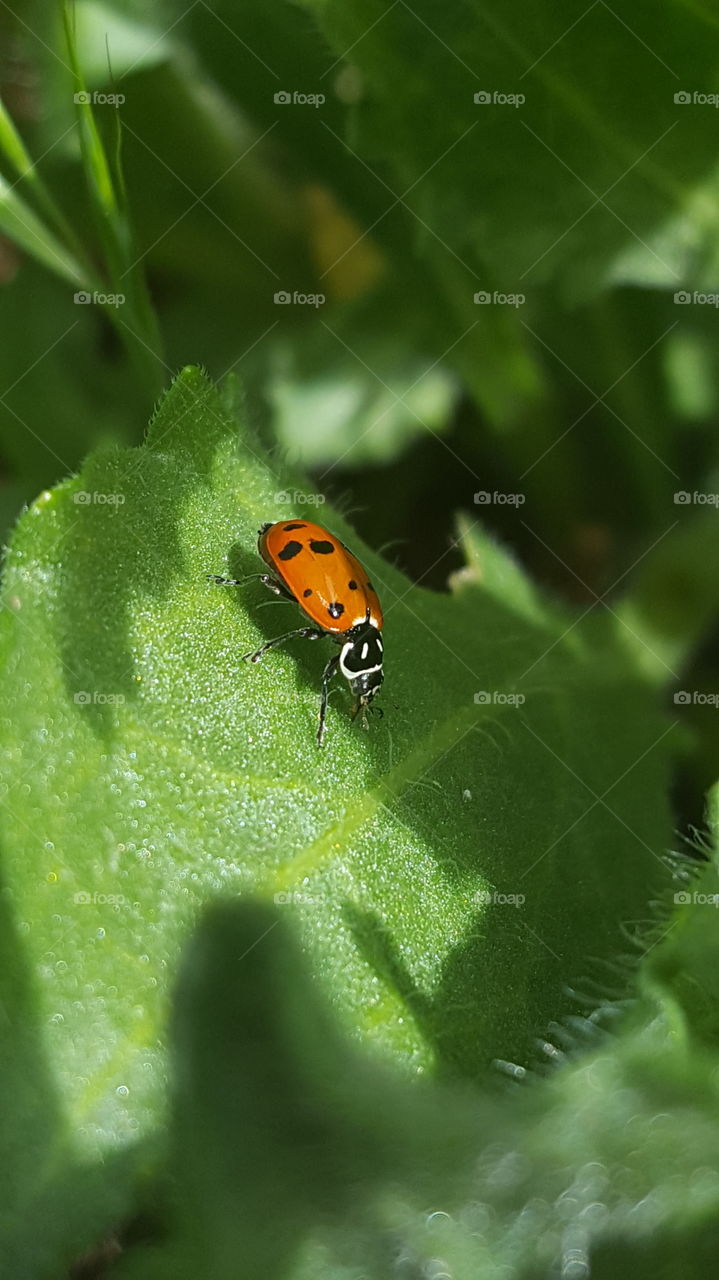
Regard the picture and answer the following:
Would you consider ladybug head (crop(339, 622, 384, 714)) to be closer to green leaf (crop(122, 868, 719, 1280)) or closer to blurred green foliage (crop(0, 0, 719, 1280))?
blurred green foliage (crop(0, 0, 719, 1280))

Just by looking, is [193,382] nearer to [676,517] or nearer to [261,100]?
[261,100]

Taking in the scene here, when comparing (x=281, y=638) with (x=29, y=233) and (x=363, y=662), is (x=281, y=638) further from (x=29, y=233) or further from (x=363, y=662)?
(x=29, y=233)

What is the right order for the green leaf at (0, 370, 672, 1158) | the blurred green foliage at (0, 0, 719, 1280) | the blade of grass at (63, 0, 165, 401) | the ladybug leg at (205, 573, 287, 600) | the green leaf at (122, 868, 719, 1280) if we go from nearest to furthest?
the green leaf at (122, 868, 719, 1280) < the blurred green foliage at (0, 0, 719, 1280) < the green leaf at (0, 370, 672, 1158) < the ladybug leg at (205, 573, 287, 600) < the blade of grass at (63, 0, 165, 401)

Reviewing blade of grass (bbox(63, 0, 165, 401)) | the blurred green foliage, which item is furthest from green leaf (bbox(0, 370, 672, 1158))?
blade of grass (bbox(63, 0, 165, 401))

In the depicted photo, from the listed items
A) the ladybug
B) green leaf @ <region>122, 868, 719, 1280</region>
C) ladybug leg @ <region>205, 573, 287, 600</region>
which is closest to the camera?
green leaf @ <region>122, 868, 719, 1280</region>

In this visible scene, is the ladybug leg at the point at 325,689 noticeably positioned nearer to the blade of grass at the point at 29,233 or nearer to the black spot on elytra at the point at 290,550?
the black spot on elytra at the point at 290,550

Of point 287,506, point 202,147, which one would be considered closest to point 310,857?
point 287,506
